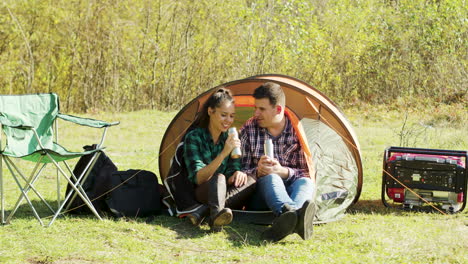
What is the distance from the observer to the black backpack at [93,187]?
418 centimetres

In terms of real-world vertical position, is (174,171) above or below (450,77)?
below

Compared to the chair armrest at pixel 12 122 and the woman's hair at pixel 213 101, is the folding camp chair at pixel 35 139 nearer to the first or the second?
the chair armrest at pixel 12 122

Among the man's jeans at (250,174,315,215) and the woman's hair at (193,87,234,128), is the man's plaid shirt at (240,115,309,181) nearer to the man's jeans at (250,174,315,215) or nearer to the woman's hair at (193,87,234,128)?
the man's jeans at (250,174,315,215)

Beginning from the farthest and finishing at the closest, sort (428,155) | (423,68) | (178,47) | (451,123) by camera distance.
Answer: (423,68)
(178,47)
(451,123)
(428,155)

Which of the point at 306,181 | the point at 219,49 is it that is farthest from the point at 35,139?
the point at 219,49

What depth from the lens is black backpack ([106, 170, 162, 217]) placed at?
4.10 m

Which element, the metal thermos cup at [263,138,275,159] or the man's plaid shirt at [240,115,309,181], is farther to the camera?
the man's plaid shirt at [240,115,309,181]

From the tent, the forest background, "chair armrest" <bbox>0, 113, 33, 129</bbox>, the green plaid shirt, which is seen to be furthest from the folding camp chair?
the forest background

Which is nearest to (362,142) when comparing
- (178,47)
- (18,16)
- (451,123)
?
(451,123)

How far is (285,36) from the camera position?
11234mm

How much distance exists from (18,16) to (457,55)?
779 centimetres

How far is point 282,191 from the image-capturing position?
146 inches

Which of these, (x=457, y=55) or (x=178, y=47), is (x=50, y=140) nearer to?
(x=178, y=47)

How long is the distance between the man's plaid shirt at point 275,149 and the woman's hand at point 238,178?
18cm
